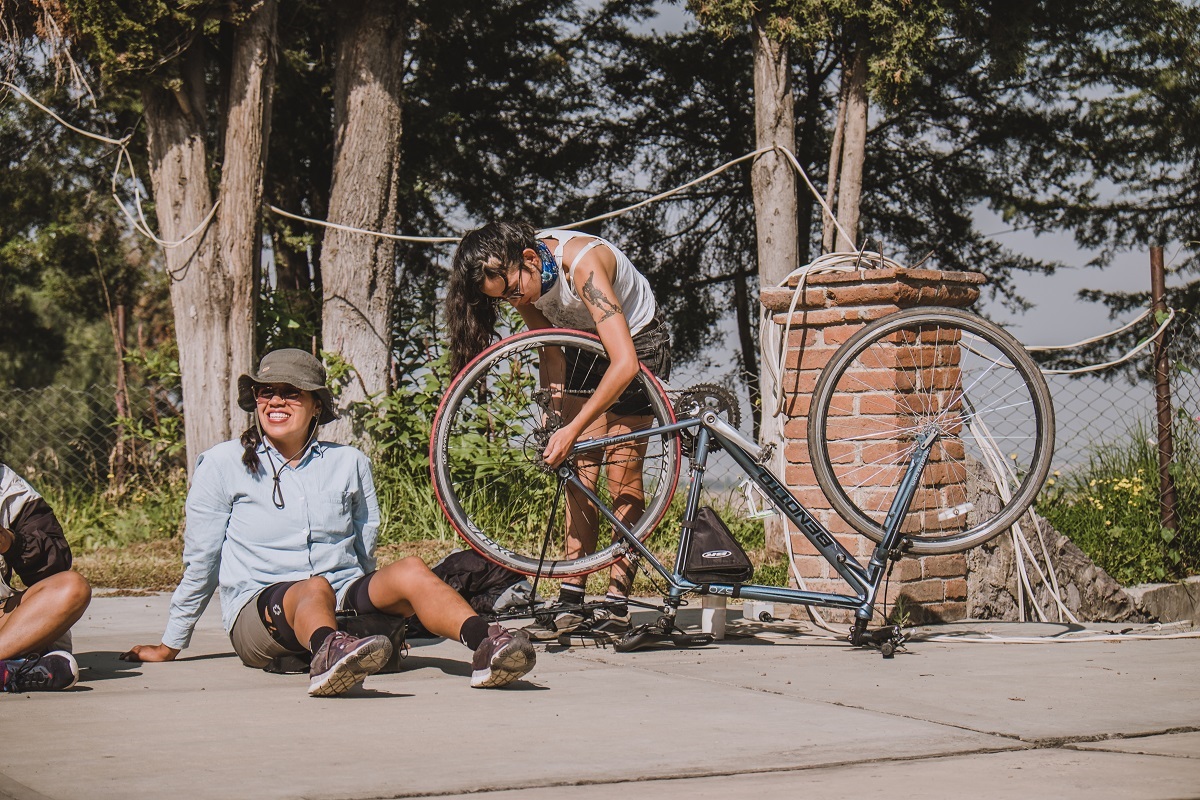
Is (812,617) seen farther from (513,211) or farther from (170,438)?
(513,211)

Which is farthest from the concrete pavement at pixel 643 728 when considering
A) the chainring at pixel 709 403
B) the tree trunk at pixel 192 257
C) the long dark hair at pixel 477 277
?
the tree trunk at pixel 192 257

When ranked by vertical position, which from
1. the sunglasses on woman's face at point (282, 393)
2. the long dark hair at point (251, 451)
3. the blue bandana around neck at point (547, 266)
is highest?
the blue bandana around neck at point (547, 266)

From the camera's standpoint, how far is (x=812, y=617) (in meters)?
5.02

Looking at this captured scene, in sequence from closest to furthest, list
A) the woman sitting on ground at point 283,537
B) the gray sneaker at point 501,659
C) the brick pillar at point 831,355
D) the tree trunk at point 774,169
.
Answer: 1. the gray sneaker at point 501,659
2. the woman sitting on ground at point 283,537
3. the brick pillar at point 831,355
4. the tree trunk at point 774,169

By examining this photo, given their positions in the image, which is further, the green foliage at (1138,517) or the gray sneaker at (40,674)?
the green foliage at (1138,517)

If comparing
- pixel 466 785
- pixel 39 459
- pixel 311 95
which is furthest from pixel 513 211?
pixel 466 785

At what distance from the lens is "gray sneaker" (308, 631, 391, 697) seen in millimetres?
3391

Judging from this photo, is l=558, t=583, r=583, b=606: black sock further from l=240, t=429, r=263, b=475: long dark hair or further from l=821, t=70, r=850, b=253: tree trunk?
l=821, t=70, r=850, b=253: tree trunk

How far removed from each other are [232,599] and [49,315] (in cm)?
1507

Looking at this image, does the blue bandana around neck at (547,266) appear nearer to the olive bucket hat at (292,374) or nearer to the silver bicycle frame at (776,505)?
the silver bicycle frame at (776,505)

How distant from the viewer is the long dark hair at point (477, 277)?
14.2ft

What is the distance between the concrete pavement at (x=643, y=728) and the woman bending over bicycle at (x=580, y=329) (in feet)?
1.56

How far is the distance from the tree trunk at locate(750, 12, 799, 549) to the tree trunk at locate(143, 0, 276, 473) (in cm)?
324

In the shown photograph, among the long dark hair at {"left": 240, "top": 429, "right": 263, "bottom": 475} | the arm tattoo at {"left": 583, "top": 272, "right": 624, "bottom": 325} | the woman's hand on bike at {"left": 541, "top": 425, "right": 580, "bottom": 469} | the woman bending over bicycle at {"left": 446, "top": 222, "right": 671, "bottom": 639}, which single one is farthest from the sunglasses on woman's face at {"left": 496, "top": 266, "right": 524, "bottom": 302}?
the long dark hair at {"left": 240, "top": 429, "right": 263, "bottom": 475}
